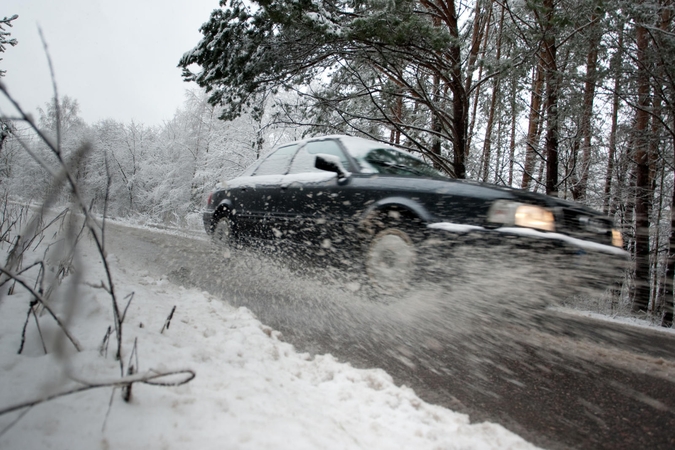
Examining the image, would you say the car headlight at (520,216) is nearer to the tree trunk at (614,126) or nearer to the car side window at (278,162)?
the car side window at (278,162)

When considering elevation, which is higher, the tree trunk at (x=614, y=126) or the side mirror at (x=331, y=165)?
the tree trunk at (x=614, y=126)

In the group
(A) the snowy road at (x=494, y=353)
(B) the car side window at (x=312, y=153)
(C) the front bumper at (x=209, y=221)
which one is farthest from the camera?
(C) the front bumper at (x=209, y=221)

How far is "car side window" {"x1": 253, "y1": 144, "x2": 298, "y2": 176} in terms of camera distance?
439cm

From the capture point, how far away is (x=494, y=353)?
252 cm

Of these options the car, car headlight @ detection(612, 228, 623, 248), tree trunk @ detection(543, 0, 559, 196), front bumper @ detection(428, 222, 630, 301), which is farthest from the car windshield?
tree trunk @ detection(543, 0, 559, 196)

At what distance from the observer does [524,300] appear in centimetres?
286

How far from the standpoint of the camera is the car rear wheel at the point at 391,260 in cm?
292

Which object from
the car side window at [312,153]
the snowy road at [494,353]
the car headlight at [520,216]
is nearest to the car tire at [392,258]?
the snowy road at [494,353]

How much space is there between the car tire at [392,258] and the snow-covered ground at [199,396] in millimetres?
1043

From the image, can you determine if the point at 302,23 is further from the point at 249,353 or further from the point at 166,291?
the point at 249,353

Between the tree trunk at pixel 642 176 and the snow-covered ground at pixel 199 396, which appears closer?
the snow-covered ground at pixel 199 396

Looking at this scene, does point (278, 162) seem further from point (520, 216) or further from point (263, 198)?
point (520, 216)

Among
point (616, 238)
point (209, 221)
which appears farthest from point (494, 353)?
point (209, 221)

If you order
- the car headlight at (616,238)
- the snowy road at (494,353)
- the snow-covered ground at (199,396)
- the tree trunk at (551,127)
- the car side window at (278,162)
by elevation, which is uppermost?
the tree trunk at (551,127)
